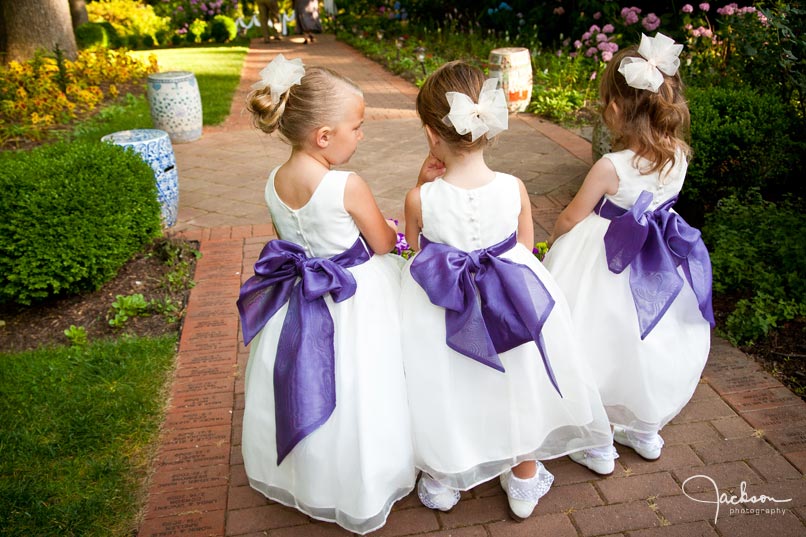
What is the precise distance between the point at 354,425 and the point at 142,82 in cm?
940

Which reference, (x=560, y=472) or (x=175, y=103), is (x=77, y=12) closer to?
(x=175, y=103)

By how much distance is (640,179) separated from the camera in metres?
2.47

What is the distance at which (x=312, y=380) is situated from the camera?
217 cm

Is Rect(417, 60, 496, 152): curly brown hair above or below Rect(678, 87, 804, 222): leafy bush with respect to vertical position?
above

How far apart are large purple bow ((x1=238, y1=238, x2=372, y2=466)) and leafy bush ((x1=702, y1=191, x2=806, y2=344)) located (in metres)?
2.32

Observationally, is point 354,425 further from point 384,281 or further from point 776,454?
point 776,454

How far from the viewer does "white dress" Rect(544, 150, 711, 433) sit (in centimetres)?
252

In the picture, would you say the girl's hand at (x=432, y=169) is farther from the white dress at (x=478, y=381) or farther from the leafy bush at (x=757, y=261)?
the leafy bush at (x=757, y=261)

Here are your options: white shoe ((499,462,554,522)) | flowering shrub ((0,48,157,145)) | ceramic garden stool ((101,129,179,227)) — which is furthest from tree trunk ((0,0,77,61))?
white shoe ((499,462,554,522))

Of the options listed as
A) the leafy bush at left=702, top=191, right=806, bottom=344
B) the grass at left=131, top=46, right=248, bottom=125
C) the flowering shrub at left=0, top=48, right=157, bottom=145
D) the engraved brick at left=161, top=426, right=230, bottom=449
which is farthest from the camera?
the grass at left=131, top=46, right=248, bottom=125

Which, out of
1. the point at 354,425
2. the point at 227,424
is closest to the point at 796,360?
the point at 354,425

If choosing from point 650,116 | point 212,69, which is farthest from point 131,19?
point 650,116

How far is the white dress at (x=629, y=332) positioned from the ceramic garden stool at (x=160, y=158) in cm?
330

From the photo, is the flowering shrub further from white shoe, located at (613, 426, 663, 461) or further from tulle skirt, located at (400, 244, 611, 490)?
white shoe, located at (613, 426, 663, 461)
